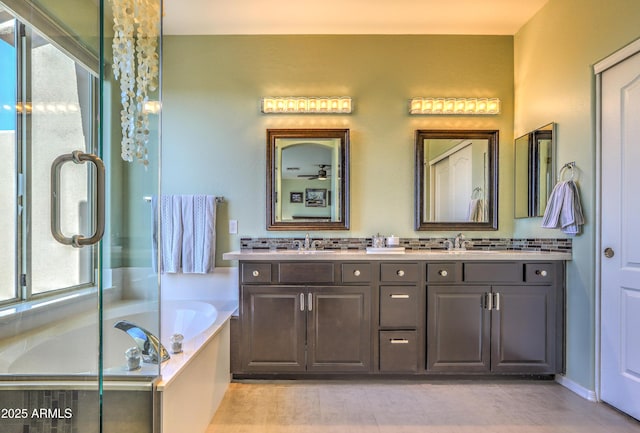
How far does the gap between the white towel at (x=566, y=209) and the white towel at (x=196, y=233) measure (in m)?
2.44

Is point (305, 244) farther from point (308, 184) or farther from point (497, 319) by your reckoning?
point (497, 319)

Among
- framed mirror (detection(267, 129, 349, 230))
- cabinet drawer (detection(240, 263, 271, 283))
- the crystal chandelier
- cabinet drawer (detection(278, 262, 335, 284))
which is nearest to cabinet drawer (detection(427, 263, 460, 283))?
cabinet drawer (detection(278, 262, 335, 284))

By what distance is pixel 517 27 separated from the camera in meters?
2.88

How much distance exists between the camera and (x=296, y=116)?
2932 millimetres

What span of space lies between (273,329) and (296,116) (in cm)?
167

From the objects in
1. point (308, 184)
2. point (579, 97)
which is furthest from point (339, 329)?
point (579, 97)

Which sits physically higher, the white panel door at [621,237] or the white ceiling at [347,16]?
the white ceiling at [347,16]

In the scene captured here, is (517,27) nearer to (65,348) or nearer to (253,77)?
(253,77)

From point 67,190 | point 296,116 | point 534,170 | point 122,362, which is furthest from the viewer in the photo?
point 296,116

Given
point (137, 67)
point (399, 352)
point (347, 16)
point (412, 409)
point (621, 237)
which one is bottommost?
point (412, 409)

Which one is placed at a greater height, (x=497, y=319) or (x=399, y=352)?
(x=497, y=319)

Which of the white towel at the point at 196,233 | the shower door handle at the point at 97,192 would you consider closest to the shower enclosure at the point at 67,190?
the shower door handle at the point at 97,192

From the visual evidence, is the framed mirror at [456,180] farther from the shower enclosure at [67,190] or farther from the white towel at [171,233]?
the shower enclosure at [67,190]

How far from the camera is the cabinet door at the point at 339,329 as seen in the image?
7.81 ft
